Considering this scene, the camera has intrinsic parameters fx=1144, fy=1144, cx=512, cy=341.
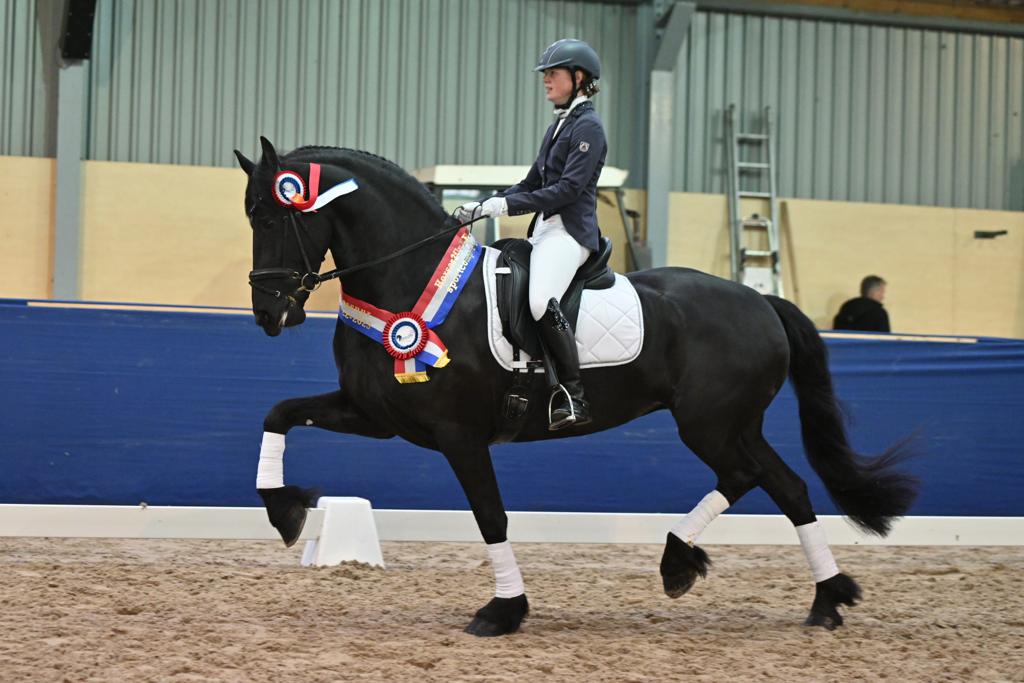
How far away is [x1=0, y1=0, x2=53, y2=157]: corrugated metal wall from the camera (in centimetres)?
1093

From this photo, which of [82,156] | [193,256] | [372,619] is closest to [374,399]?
[372,619]

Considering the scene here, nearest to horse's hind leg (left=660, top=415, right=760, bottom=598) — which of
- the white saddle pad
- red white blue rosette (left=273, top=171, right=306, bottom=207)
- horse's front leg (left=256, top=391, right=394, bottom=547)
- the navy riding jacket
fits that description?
the white saddle pad

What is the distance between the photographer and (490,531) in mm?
4074

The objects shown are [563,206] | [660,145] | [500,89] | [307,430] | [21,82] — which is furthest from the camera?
[500,89]

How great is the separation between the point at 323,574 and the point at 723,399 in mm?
2039

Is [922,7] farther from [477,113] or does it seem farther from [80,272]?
[80,272]

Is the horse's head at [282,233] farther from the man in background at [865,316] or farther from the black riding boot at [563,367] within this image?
the man in background at [865,316]

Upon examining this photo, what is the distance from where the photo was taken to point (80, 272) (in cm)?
1081

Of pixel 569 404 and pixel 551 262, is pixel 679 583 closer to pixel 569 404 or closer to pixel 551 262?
pixel 569 404

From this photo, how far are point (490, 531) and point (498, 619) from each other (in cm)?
31

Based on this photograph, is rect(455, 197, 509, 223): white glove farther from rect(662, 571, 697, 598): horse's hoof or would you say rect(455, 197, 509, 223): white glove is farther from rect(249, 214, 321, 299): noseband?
rect(662, 571, 697, 598): horse's hoof

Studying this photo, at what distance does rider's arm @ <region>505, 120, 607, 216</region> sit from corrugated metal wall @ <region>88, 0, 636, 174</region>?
313 inches

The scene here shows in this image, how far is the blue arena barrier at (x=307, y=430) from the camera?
19.1 feet

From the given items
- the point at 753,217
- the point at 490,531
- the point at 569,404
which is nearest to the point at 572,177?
the point at 569,404
